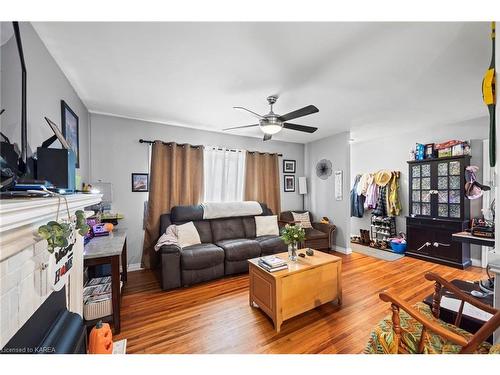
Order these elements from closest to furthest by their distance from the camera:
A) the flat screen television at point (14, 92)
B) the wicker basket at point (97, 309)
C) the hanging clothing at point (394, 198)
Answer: the flat screen television at point (14, 92), the wicker basket at point (97, 309), the hanging clothing at point (394, 198)

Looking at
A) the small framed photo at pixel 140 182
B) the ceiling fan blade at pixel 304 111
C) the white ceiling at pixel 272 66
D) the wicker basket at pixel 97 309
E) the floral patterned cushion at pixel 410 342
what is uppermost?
the white ceiling at pixel 272 66

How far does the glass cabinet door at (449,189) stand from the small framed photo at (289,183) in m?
2.67

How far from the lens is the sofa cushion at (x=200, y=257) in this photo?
2.78m

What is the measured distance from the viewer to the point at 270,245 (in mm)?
3434

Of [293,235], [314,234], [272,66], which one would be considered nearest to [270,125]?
[272,66]

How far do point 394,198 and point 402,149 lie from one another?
1.06 meters

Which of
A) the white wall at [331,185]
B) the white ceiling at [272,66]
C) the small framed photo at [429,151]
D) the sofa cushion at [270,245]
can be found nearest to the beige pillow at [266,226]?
the sofa cushion at [270,245]

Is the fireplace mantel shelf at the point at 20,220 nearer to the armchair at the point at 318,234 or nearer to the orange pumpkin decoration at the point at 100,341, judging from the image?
the orange pumpkin decoration at the point at 100,341

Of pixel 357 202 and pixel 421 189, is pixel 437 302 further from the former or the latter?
pixel 357 202

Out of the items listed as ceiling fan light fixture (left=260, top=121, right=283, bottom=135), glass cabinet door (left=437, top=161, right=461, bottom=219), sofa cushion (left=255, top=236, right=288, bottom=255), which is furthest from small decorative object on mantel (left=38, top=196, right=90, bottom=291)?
glass cabinet door (left=437, top=161, right=461, bottom=219)

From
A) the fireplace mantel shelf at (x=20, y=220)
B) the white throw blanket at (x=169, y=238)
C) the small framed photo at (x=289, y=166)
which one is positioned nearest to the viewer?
the fireplace mantel shelf at (x=20, y=220)
